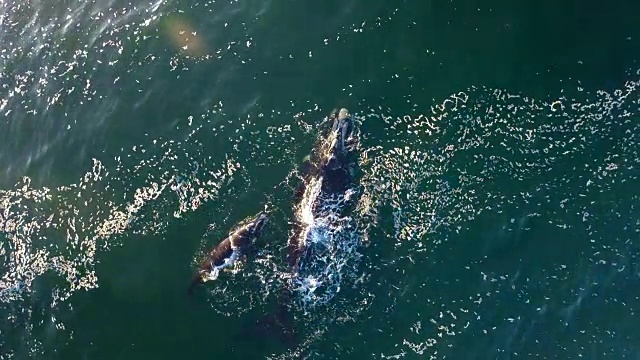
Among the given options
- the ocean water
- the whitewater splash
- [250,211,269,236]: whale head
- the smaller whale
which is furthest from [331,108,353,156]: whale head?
the smaller whale

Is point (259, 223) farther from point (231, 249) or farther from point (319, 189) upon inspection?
point (319, 189)

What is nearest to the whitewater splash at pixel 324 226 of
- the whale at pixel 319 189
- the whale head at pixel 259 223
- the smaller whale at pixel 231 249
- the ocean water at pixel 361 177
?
the whale at pixel 319 189

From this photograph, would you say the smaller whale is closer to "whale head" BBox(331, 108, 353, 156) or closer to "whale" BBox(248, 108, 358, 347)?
"whale" BBox(248, 108, 358, 347)

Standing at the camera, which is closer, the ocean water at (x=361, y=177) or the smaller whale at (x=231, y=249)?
the ocean water at (x=361, y=177)

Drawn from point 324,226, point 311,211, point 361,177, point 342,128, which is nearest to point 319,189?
point 311,211

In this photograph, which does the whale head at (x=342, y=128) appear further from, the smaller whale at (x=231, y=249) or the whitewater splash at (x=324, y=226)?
the smaller whale at (x=231, y=249)

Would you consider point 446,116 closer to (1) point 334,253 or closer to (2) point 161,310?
(1) point 334,253

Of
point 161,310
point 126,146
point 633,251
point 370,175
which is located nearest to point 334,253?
point 370,175
